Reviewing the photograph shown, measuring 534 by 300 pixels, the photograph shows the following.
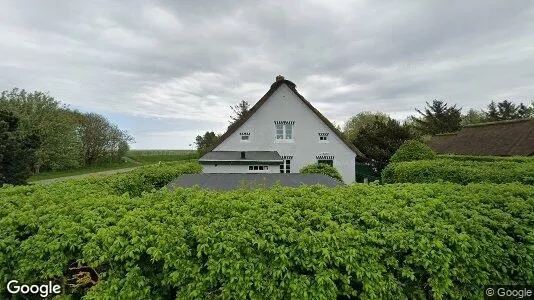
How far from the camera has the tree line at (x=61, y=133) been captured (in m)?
33.6

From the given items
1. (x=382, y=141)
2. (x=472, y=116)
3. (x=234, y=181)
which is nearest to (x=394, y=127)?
(x=382, y=141)

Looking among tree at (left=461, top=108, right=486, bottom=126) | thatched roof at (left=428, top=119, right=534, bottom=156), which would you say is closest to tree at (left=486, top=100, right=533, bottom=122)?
tree at (left=461, top=108, right=486, bottom=126)

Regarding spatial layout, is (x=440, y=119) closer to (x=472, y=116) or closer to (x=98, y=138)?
(x=472, y=116)

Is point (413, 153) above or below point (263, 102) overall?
below

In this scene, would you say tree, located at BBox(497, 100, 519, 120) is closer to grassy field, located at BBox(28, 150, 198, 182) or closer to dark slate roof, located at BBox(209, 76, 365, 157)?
dark slate roof, located at BBox(209, 76, 365, 157)

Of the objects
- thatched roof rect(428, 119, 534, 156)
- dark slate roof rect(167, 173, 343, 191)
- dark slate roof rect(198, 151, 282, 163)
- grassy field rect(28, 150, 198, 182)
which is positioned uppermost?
thatched roof rect(428, 119, 534, 156)

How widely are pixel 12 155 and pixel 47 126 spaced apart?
75.4 ft

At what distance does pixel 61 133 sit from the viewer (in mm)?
36188

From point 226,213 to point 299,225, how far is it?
98cm

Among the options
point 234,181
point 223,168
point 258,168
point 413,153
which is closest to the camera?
point 234,181

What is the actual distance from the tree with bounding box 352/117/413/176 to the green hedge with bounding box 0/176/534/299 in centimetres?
2363

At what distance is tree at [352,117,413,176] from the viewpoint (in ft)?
86.6

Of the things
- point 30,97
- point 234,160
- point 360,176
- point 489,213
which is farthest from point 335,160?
point 30,97

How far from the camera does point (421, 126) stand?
5059cm
